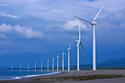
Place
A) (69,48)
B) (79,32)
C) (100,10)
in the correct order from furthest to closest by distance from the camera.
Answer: (69,48)
(79,32)
(100,10)

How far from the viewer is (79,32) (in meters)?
82.4

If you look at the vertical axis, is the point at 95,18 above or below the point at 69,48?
above

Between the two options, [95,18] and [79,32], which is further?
[79,32]

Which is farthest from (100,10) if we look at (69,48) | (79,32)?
(69,48)

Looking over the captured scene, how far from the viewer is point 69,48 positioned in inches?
4668

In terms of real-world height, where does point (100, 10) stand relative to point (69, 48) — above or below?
above

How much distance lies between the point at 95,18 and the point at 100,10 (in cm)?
259

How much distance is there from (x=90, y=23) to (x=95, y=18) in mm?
2386

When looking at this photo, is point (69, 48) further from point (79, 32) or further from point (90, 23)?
point (90, 23)

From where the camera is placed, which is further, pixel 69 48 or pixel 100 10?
pixel 69 48

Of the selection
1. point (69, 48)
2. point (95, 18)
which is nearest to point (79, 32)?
point (95, 18)

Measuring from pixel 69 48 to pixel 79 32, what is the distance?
120 ft

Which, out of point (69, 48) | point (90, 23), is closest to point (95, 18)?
point (90, 23)

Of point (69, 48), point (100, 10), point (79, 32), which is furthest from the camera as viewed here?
point (69, 48)
